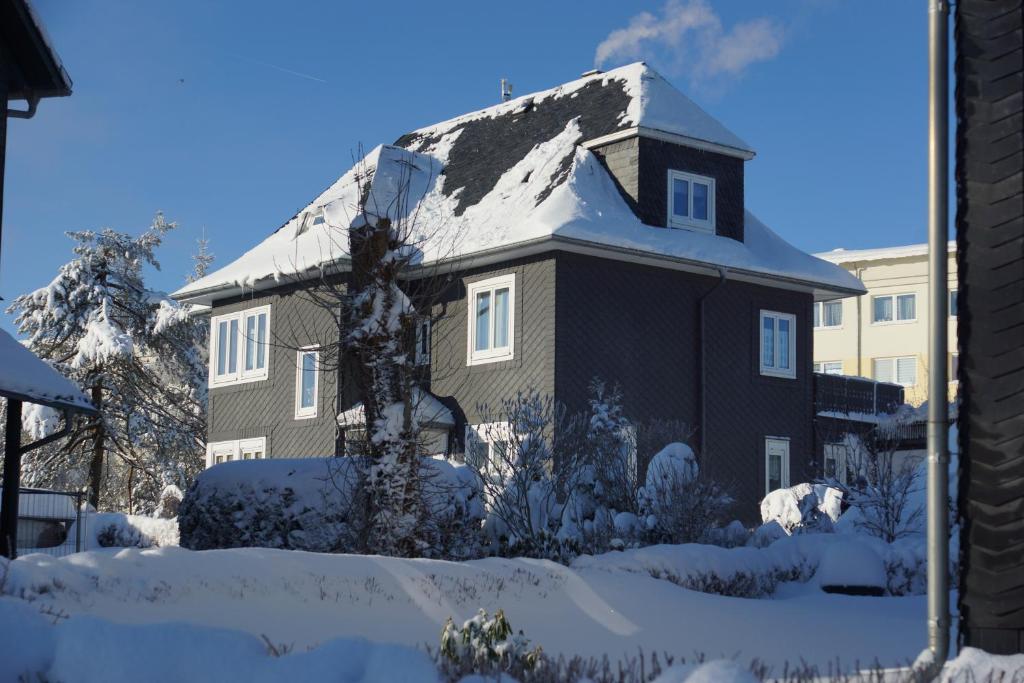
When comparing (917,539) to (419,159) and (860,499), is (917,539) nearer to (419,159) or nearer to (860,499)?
(860,499)

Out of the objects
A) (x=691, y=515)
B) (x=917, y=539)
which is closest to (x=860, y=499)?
(x=917, y=539)

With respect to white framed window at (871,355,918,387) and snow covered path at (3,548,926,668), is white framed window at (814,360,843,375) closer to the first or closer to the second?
white framed window at (871,355,918,387)

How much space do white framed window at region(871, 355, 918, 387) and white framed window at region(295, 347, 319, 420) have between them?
30463 millimetres

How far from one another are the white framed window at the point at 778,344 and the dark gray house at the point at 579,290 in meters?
0.04

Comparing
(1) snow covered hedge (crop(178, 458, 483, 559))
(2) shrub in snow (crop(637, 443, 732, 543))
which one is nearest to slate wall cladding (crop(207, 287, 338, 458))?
(1) snow covered hedge (crop(178, 458, 483, 559))

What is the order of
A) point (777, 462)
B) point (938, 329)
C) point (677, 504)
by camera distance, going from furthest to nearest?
1. point (777, 462)
2. point (677, 504)
3. point (938, 329)

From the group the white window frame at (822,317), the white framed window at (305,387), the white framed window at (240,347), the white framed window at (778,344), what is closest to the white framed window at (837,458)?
the white framed window at (778,344)

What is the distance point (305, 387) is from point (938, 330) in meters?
20.4

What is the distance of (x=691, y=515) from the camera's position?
1598cm

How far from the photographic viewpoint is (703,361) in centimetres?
→ 2539

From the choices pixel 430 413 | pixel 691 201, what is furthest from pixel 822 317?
pixel 430 413

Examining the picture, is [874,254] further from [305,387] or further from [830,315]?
[305,387]

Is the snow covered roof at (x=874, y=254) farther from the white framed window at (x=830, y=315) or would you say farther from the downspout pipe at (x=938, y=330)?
the downspout pipe at (x=938, y=330)

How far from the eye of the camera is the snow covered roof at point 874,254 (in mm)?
49750
